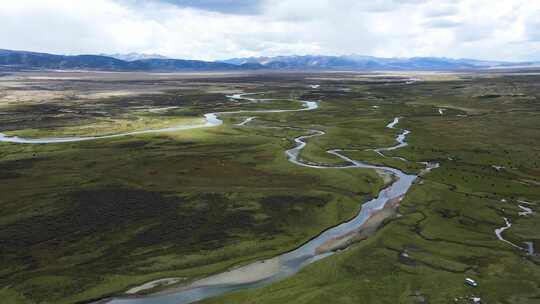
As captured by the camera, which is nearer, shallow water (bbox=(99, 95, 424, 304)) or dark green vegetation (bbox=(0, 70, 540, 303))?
shallow water (bbox=(99, 95, 424, 304))

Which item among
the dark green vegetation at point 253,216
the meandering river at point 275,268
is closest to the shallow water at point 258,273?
the meandering river at point 275,268

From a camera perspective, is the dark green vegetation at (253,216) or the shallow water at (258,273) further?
the dark green vegetation at (253,216)

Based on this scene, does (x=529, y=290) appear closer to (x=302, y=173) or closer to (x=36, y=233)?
(x=302, y=173)

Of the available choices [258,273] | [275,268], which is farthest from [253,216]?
[258,273]

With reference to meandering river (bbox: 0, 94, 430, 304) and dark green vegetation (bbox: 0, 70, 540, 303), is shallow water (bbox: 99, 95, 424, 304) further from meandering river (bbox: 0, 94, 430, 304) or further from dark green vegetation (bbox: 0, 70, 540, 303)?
dark green vegetation (bbox: 0, 70, 540, 303)

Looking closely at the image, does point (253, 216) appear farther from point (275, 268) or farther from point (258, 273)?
point (258, 273)

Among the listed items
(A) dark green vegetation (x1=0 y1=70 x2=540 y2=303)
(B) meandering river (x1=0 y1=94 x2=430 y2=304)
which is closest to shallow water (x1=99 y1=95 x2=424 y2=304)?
(B) meandering river (x1=0 y1=94 x2=430 y2=304)

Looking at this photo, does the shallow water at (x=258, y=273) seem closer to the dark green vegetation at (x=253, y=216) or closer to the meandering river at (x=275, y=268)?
the meandering river at (x=275, y=268)

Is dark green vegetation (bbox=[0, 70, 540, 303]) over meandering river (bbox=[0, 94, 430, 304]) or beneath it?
over
